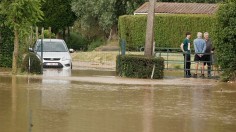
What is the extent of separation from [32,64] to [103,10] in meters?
41.2

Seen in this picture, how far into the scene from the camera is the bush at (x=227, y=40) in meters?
28.2

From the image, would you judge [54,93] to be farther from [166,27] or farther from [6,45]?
[166,27]

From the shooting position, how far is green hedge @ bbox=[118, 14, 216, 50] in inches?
2324

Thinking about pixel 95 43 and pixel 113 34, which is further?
pixel 113 34

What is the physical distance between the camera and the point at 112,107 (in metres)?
18.6

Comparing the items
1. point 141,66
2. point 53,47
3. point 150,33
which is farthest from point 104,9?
point 141,66

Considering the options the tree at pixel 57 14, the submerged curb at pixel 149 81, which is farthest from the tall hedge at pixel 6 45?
the tree at pixel 57 14

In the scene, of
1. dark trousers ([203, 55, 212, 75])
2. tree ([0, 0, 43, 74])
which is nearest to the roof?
dark trousers ([203, 55, 212, 75])

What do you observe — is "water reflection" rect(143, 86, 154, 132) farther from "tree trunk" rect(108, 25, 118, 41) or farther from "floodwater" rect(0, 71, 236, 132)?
"tree trunk" rect(108, 25, 118, 41)

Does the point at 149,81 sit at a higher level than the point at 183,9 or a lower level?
lower

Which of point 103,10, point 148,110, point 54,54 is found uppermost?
point 103,10

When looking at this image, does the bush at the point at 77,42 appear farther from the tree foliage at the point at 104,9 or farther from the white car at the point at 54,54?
the white car at the point at 54,54

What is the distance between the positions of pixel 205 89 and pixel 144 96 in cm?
392

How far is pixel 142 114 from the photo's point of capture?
17234mm
